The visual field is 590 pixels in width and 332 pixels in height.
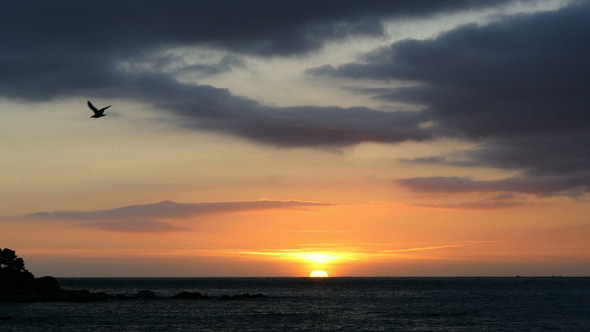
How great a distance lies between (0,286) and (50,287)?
34.3 ft

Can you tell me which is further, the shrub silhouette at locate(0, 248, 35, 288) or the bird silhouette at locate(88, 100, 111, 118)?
the shrub silhouette at locate(0, 248, 35, 288)

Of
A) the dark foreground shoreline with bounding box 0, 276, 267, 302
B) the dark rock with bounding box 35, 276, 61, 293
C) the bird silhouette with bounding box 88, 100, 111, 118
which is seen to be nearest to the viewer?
the bird silhouette with bounding box 88, 100, 111, 118

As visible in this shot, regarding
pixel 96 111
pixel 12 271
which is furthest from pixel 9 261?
pixel 96 111

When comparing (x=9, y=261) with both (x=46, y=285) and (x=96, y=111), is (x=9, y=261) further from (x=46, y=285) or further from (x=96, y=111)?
(x=96, y=111)

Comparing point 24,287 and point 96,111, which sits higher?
point 96,111

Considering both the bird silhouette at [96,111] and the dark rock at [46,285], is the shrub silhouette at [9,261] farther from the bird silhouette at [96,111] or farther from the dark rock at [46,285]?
the bird silhouette at [96,111]

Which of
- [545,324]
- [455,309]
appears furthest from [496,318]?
[455,309]

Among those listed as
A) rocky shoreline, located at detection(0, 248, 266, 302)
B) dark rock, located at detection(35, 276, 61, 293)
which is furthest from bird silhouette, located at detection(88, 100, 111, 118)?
dark rock, located at detection(35, 276, 61, 293)

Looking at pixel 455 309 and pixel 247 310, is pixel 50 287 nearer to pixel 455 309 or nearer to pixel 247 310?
pixel 247 310

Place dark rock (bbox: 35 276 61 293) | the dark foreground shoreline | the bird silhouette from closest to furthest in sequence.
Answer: the bird silhouette, the dark foreground shoreline, dark rock (bbox: 35 276 61 293)

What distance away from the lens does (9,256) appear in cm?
11912

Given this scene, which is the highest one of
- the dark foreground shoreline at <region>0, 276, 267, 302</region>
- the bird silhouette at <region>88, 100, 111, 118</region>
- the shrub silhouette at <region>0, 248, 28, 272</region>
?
the bird silhouette at <region>88, 100, 111, 118</region>

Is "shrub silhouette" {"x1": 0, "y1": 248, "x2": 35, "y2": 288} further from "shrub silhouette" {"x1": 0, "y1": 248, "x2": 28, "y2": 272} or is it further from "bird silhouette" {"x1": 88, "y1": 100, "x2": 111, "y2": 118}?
"bird silhouette" {"x1": 88, "y1": 100, "x2": 111, "y2": 118}

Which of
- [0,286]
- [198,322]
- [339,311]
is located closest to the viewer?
[198,322]
